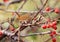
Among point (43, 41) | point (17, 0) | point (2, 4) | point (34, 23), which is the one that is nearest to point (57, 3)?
point (17, 0)

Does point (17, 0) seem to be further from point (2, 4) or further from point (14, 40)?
point (14, 40)

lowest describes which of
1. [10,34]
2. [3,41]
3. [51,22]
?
[3,41]

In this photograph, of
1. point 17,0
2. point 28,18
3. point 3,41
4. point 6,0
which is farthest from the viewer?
point 17,0

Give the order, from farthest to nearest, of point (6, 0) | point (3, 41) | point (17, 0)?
point (17, 0) → point (6, 0) → point (3, 41)

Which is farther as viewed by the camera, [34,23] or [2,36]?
[2,36]

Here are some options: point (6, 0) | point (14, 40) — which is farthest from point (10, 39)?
point (6, 0)

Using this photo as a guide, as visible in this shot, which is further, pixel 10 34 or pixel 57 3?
pixel 57 3

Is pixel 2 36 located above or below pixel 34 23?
below

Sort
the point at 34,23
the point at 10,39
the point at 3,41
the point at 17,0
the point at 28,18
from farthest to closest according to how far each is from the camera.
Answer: the point at 17,0
the point at 3,41
the point at 10,39
the point at 28,18
the point at 34,23

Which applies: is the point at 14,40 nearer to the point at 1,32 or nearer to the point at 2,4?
the point at 1,32
